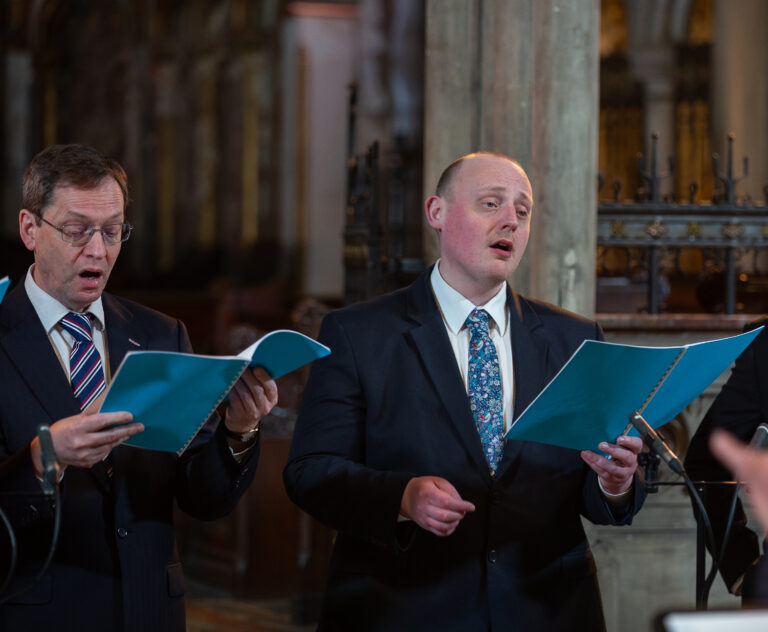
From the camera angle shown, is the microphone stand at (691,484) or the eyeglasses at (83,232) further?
the eyeglasses at (83,232)

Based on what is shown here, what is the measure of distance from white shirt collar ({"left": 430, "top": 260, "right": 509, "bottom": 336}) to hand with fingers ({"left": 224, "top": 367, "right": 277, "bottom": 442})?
490mm

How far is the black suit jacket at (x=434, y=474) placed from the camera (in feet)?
6.72


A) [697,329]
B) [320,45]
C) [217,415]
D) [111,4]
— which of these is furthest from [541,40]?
[111,4]

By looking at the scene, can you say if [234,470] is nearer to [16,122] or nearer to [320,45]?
[320,45]

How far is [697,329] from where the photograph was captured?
3.77 meters

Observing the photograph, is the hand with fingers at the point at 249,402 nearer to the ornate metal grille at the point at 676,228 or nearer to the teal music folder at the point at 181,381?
the teal music folder at the point at 181,381

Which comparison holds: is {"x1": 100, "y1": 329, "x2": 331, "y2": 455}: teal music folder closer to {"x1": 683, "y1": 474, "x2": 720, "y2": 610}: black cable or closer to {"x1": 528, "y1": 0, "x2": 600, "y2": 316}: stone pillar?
{"x1": 683, "y1": 474, "x2": 720, "y2": 610}: black cable

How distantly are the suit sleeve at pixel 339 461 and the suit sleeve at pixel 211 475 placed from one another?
0.11 meters

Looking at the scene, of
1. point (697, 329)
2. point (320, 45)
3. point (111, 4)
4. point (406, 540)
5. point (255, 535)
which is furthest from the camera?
point (111, 4)

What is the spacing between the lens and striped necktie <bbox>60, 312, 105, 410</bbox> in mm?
1973

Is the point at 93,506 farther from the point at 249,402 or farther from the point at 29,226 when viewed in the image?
the point at 29,226

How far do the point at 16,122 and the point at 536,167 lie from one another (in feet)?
45.5

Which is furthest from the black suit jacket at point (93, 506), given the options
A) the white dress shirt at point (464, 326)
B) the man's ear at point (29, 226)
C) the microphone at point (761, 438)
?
the microphone at point (761, 438)

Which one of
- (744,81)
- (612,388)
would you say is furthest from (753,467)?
(744,81)
